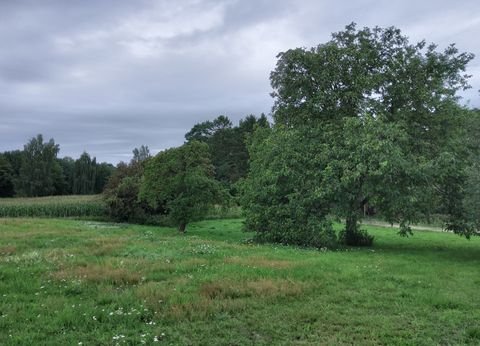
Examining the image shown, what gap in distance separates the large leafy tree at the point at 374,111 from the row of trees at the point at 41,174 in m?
76.2

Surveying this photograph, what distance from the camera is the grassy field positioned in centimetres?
687

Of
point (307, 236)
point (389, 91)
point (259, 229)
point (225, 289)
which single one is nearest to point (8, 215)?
point (259, 229)

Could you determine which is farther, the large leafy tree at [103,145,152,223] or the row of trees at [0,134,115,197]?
the row of trees at [0,134,115,197]

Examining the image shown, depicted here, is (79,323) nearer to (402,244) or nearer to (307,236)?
(307,236)

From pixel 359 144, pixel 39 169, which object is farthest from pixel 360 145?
pixel 39 169

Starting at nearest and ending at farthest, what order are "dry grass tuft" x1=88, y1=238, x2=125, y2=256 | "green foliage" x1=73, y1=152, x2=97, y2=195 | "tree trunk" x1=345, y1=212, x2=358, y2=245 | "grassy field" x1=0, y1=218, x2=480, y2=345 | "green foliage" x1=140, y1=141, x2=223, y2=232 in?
"grassy field" x1=0, y1=218, x2=480, y2=345, "dry grass tuft" x1=88, y1=238, x2=125, y2=256, "tree trunk" x1=345, y1=212, x2=358, y2=245, "green foliage" x1=140, y1=141, x2=223, y2=232, "green foliage" x1=73, y1=152, x2=97, y2=195

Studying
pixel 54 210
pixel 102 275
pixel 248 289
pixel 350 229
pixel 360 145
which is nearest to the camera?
pixel 248 289

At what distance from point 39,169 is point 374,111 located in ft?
270

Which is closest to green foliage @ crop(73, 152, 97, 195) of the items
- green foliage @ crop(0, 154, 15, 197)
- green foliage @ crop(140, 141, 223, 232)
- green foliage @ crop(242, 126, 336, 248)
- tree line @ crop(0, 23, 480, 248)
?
green foliage @ crop(0, 154, 15, 197)

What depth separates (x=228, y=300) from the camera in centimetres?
856

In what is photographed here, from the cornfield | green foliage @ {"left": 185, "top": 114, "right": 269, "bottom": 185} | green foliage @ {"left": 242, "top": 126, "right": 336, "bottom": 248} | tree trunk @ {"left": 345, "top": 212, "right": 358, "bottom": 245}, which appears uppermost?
green foliage @ {"left": 185, "top": 114, "right": 269, "bottom": 185}

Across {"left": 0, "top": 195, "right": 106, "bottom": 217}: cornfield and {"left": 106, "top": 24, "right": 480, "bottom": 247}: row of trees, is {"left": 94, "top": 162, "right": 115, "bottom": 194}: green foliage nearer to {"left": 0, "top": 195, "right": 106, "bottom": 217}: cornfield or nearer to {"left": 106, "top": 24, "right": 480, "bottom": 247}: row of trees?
{"left": 0, "top": 195, "right": 106, "bottom": 217}: cornfield

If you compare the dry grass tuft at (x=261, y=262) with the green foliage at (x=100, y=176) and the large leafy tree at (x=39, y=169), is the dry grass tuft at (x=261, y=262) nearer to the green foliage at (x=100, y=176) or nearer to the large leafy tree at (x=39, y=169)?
the large leafy tree at (x=39, y=169)

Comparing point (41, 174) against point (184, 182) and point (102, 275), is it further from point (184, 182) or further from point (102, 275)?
point (102, 275)
